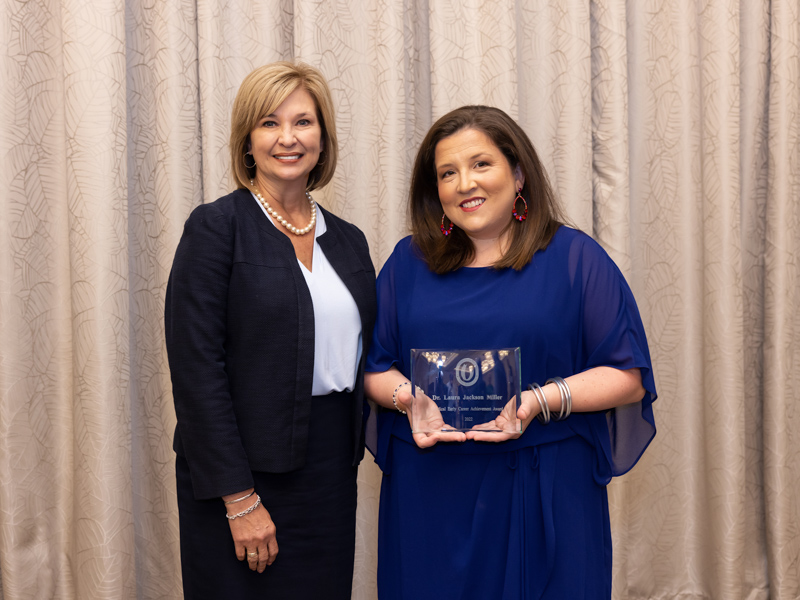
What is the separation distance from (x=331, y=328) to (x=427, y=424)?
0.30 m

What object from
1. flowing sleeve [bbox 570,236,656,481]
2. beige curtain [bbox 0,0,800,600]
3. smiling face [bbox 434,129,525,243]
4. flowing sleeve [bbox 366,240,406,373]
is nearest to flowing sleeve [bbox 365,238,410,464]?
flowing sleeve [bbox 366,240,406,373]

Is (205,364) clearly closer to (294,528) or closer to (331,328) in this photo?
(331,328)

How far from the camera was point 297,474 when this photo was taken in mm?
1486

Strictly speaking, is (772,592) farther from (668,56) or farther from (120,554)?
(120,554)

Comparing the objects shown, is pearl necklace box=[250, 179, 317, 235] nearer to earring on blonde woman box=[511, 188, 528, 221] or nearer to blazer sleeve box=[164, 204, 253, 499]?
blazer sleeve box=[164, 204, 253, 499]

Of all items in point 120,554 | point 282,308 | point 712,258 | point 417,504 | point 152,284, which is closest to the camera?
point 282,308

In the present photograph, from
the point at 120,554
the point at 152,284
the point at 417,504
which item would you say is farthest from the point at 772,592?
the point at 152,284

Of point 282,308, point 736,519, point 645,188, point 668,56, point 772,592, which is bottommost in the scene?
point 772,592

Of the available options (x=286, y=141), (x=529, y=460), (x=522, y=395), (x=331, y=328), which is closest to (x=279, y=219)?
(x=286, y=141)

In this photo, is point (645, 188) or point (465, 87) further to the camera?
point (645, 188)

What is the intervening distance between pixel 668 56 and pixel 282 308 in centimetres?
179

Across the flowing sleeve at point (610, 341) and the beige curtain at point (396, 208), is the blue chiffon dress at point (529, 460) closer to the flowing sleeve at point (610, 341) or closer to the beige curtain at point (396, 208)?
the flowing sleeve at point (610, 341)

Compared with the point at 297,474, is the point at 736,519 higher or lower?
lower

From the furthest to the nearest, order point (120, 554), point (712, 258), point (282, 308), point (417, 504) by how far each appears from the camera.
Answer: point (712, 258)
point (120, 554)
point (417, 504)
point (282, 308)
